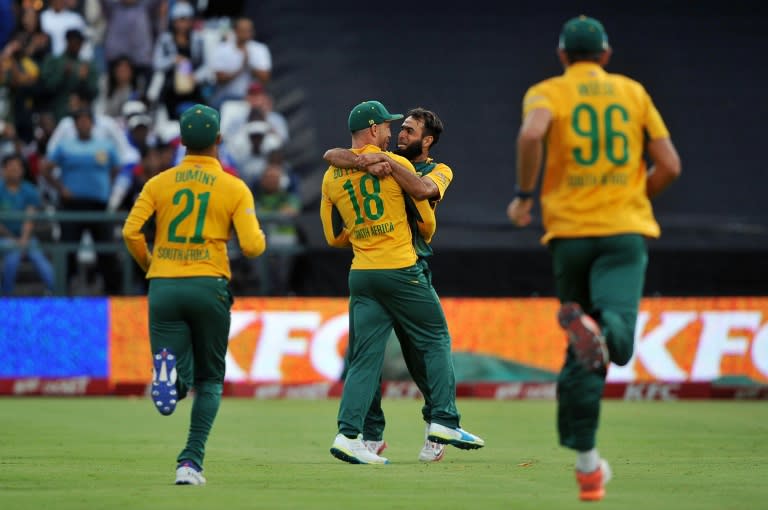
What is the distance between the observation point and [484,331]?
717 inches

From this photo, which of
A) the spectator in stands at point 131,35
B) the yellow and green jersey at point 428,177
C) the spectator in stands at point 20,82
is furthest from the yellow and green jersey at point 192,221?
the spectator in stands at point 131,35

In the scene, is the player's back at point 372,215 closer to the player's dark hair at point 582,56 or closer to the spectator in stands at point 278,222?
the player's dark hair at point 582,56

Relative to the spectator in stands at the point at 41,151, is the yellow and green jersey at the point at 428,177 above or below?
below

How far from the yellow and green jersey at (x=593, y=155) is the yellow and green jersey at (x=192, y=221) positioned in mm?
1758

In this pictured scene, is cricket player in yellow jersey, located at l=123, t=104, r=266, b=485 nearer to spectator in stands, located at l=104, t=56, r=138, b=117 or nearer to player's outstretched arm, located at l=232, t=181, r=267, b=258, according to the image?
player's outstretched arm, located at l=232, t=181, r=267, b=258

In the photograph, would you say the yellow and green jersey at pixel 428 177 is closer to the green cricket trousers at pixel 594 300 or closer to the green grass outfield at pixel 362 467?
the green grass outfield at pixel 362 467

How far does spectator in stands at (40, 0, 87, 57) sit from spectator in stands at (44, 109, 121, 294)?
3067 millimetres

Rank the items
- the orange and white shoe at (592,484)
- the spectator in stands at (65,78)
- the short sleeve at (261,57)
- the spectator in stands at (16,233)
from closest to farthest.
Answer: the orange and white shoe at (592,484), the spectator in stands at (16,233), the spectator in stands at (65,78), the short sleeve at (261,57)

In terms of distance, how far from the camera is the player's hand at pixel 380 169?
10109 millimetres

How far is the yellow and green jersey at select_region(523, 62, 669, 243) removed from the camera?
8.04m

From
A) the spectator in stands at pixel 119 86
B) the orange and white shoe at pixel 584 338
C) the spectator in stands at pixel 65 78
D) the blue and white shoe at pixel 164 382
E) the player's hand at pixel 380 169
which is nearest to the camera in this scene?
the orange and white shoe at pixel 584 338

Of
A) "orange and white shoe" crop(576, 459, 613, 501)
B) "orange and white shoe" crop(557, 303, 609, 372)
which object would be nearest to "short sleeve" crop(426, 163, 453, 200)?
"orange and white shoe" crop(557, 303, 609, 372)

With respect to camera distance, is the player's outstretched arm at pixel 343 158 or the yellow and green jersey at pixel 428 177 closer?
the player's outstretched arm at pixel 343 158

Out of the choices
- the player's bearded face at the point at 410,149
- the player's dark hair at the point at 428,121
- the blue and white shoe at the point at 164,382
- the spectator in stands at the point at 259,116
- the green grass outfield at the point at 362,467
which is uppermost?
the spectator in stands at the point at 259,116
